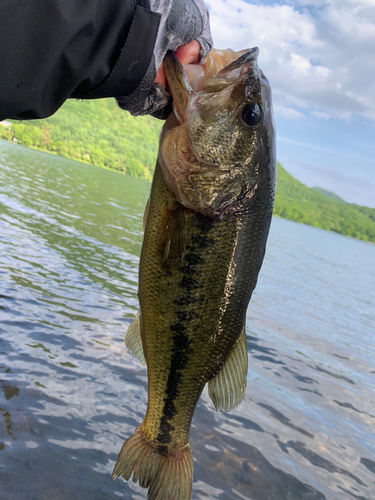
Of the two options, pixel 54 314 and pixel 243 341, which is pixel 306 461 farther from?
pixel 54 314

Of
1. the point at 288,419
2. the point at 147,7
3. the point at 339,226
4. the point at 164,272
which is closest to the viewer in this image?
the point at 147,7

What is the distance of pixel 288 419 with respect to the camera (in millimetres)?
7715

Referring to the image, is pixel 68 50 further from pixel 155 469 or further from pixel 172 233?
pixel 155 469

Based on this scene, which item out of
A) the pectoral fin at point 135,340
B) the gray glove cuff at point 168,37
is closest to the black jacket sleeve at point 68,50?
the gray glove cuff at point 168,37

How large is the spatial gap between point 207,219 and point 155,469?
1.81 metres

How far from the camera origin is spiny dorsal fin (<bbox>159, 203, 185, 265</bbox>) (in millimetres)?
2453

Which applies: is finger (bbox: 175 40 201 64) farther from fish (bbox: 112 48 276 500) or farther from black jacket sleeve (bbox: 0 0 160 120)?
black jacket sleeve (bbox: 0 0 160 120)

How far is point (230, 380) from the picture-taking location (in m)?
2.86

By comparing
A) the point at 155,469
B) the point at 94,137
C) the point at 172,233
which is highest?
the point at 94,137

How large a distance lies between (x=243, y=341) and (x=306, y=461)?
4.89 m

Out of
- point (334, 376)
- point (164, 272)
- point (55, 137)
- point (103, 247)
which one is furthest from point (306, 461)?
point (55, 137)

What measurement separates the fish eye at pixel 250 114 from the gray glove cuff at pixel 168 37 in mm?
406

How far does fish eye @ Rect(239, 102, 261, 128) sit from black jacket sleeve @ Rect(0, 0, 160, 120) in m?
0.82

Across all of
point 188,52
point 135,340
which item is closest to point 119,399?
point 135,340
